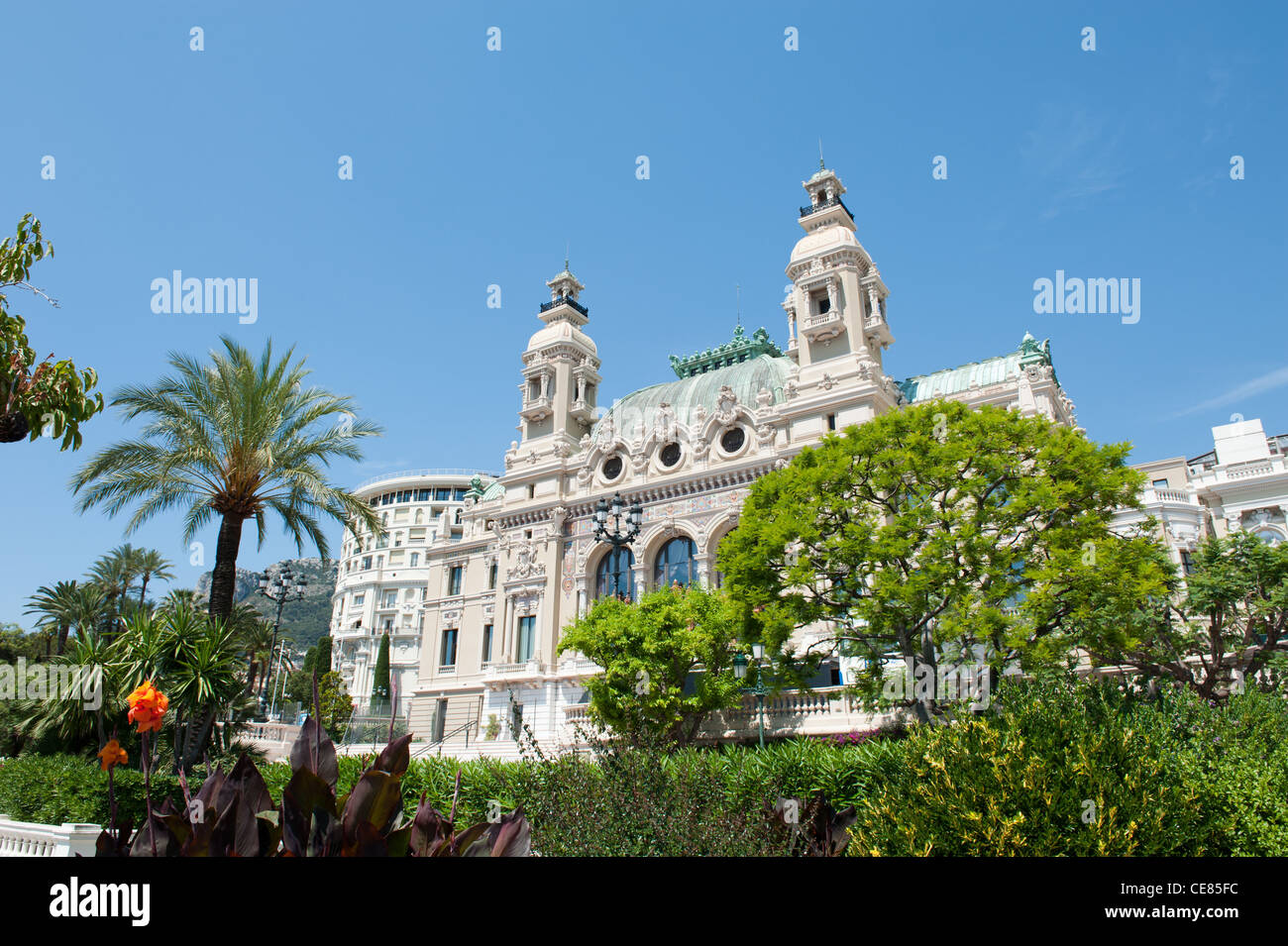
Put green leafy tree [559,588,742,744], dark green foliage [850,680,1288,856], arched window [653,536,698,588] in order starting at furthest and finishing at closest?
1. arched window [653,536,698,588]
2. green leafy tree [559,588,742,744]
3. dark green foliage [850,680,1288,856]

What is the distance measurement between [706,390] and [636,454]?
6.21 m

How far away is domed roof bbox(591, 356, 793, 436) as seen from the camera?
4756cm

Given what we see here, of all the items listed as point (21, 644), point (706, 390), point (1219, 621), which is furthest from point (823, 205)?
point (21, 644)

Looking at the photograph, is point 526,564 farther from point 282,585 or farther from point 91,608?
point 91,608

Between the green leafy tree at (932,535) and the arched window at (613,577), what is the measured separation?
17.3 m

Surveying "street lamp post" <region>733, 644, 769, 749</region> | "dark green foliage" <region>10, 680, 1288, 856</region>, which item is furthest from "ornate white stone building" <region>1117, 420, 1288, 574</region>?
"dark green foliage" <region>10, 680, 1288, 856</region>

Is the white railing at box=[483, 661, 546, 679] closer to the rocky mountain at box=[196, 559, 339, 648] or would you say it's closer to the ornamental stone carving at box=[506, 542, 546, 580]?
the ornamental stone carving at box=[506, 542, 546, 580]

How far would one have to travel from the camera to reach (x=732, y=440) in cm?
4519

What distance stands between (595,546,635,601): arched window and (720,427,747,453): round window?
25.6 ft

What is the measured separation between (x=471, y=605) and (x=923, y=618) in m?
36.2

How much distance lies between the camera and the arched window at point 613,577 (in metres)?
45.1

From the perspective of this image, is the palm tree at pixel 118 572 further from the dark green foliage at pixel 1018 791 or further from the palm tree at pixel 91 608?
the dark green foliage at pixel 1018 791

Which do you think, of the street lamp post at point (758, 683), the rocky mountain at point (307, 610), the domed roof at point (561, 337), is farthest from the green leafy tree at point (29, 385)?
the rocky mountain at point (307, 610)
